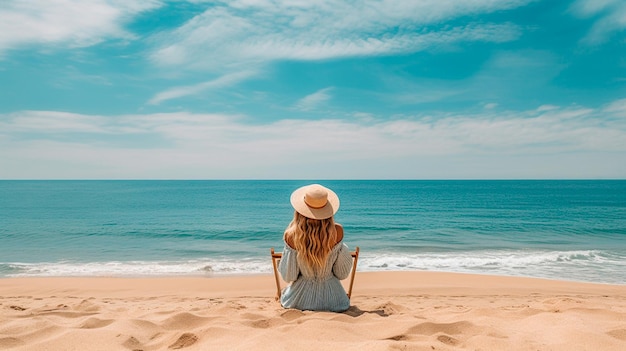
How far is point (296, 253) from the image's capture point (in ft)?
16.0

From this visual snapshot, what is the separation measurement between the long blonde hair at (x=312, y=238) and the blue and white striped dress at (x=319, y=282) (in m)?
0.13

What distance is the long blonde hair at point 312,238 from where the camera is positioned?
4.70m

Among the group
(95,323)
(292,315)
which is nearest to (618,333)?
(292,315)

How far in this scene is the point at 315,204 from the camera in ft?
15.0

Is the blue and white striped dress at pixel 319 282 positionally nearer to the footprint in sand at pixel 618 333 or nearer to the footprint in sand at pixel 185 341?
the footprint in sand at pixel 185 341

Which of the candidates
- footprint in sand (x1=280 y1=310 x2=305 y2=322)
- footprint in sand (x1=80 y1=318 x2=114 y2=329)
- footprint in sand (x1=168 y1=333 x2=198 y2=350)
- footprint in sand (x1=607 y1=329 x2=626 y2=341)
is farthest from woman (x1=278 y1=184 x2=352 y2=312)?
footprint in sand (x1=607 y1=329 x2=626 y2=341)

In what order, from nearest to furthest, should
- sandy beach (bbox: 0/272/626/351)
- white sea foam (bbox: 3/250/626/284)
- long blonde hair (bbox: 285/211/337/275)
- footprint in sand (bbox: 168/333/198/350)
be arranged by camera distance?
sandy beach (bbox: 0/272/626/351), footprint in sand (bbox: 168/333/198/350), long blonde hair (bbox: 285/211/337/275), white sea foam (bbox: 3/250/626/284)

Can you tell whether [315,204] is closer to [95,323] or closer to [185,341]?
[185,341]

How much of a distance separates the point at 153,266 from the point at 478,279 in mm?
9878

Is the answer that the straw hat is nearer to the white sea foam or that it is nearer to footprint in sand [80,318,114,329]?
footprint in sand [80,318,114,329]

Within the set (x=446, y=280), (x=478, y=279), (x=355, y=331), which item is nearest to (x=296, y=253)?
(x=355, y=331)

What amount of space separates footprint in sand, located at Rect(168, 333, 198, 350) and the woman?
1568 millimetres

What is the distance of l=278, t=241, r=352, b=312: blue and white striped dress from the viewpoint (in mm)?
4922

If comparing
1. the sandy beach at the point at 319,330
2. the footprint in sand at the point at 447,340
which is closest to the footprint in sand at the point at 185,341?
the sandy beach at the point at 319,330
